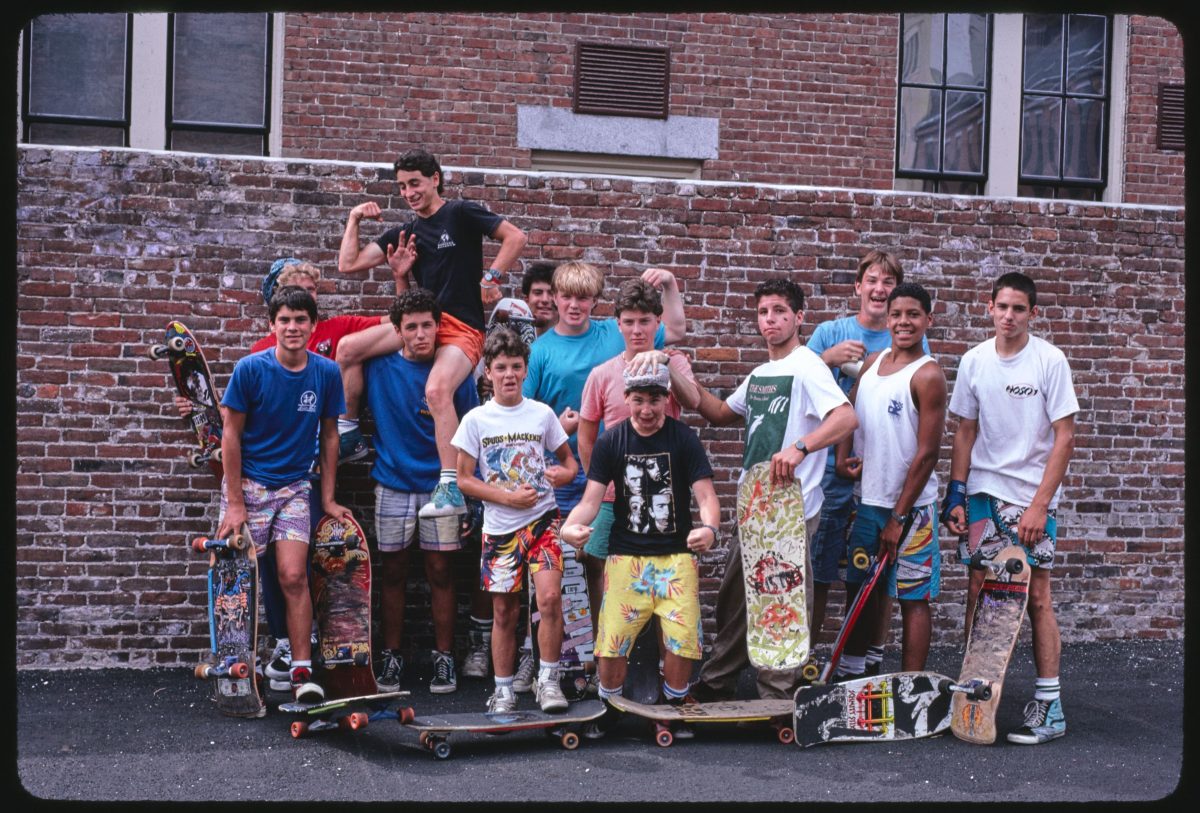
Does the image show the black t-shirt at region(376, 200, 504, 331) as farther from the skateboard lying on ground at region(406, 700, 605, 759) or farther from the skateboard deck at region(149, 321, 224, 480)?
the skateboard lying on ground at region(406, 700, 605, 759)

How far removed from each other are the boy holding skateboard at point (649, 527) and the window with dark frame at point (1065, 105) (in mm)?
6400

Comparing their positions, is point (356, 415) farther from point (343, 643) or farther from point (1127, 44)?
point (1127, 44)

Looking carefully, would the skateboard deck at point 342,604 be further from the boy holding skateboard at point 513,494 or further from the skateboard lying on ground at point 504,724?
the boy holding skateboard at point 513,494

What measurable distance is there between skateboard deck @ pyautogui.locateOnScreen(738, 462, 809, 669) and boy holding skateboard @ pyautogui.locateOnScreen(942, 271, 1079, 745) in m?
0.78

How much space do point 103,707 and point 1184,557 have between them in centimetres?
656

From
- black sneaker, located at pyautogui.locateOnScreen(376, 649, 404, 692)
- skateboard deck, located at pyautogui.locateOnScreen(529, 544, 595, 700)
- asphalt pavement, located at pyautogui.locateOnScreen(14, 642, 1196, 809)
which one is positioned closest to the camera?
asphalt pavement, located at pyautogui.locateOnScreen(14, 642, 1196, 809)

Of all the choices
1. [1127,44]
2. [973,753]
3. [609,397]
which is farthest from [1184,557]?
[1127,44]

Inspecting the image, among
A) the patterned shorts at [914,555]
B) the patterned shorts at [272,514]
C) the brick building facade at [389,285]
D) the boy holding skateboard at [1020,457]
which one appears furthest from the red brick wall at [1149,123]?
the patterned shorts at [272,514]

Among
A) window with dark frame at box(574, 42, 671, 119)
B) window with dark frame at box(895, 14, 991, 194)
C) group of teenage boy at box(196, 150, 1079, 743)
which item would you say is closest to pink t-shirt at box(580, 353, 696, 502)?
group of teenage boy at box(196, 150, 1079, 743)

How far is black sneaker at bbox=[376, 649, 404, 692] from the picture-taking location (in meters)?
6.12

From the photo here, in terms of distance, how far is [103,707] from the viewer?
5.82m

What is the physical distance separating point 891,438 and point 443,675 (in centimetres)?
260

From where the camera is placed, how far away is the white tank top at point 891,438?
5664 mm

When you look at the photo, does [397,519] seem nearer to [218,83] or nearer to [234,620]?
[234,620]
